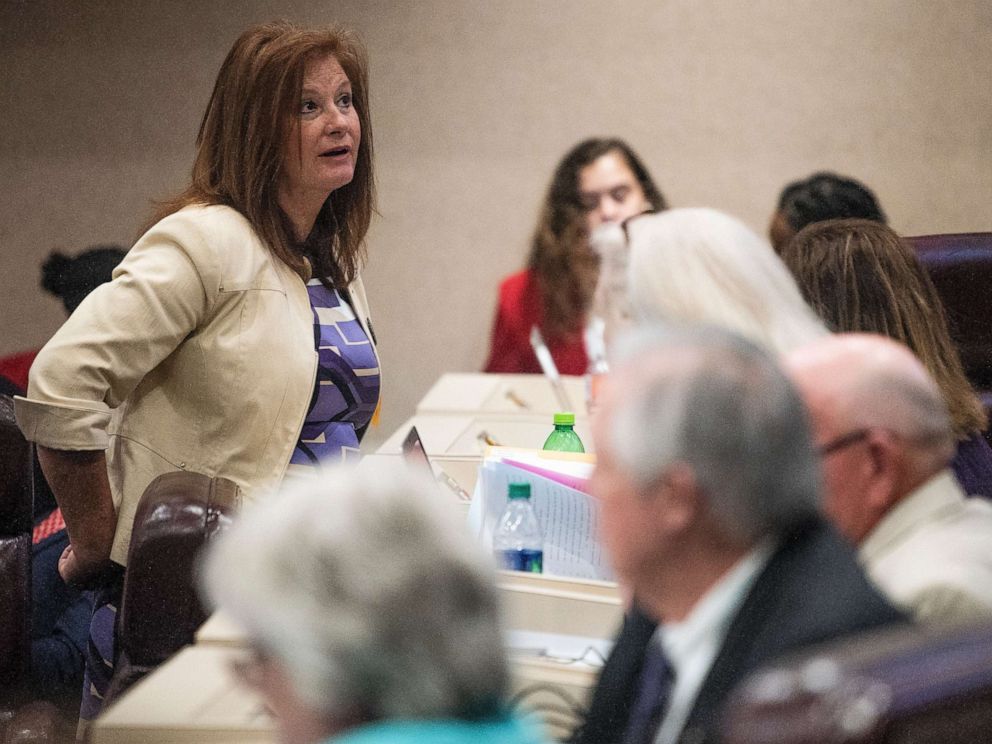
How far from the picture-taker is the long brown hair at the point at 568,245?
394 cm

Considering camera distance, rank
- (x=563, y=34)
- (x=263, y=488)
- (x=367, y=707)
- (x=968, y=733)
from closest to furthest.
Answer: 1. (x=367, y=707)
2. (x=968, y=733)
3. (x=263, y=488)
4. (x=563, y=34)

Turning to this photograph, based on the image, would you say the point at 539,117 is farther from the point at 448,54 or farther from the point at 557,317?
the point at 557,317

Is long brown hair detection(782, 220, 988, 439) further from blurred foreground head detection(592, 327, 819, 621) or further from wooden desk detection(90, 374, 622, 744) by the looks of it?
blurred foreground head detection(592, 327, 819, 621)

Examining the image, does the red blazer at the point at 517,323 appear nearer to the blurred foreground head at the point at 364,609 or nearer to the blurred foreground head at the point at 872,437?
the blurred foreground head at the point at 872,437

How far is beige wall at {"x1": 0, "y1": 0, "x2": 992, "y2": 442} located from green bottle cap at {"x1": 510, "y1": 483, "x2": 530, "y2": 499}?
303 centimetres

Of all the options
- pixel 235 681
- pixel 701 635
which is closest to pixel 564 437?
pixel 701 635

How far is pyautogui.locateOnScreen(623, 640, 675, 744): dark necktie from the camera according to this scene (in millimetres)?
1180

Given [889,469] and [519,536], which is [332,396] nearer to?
[519,536]

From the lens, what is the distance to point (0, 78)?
4.78m

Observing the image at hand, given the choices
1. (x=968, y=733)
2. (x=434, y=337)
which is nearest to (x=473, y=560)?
(x=968, y=733)

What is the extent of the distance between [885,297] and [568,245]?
208 cm

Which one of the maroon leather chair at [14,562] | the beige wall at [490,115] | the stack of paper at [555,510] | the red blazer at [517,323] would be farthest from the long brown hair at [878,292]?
the beige wall at [490,115]

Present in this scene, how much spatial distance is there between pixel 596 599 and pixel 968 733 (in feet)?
2.06

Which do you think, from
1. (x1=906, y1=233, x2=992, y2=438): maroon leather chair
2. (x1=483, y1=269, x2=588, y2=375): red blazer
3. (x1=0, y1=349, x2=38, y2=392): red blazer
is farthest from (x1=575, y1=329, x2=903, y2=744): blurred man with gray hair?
(x1=483, y1=269, x2=588, y2=375): red blazer
